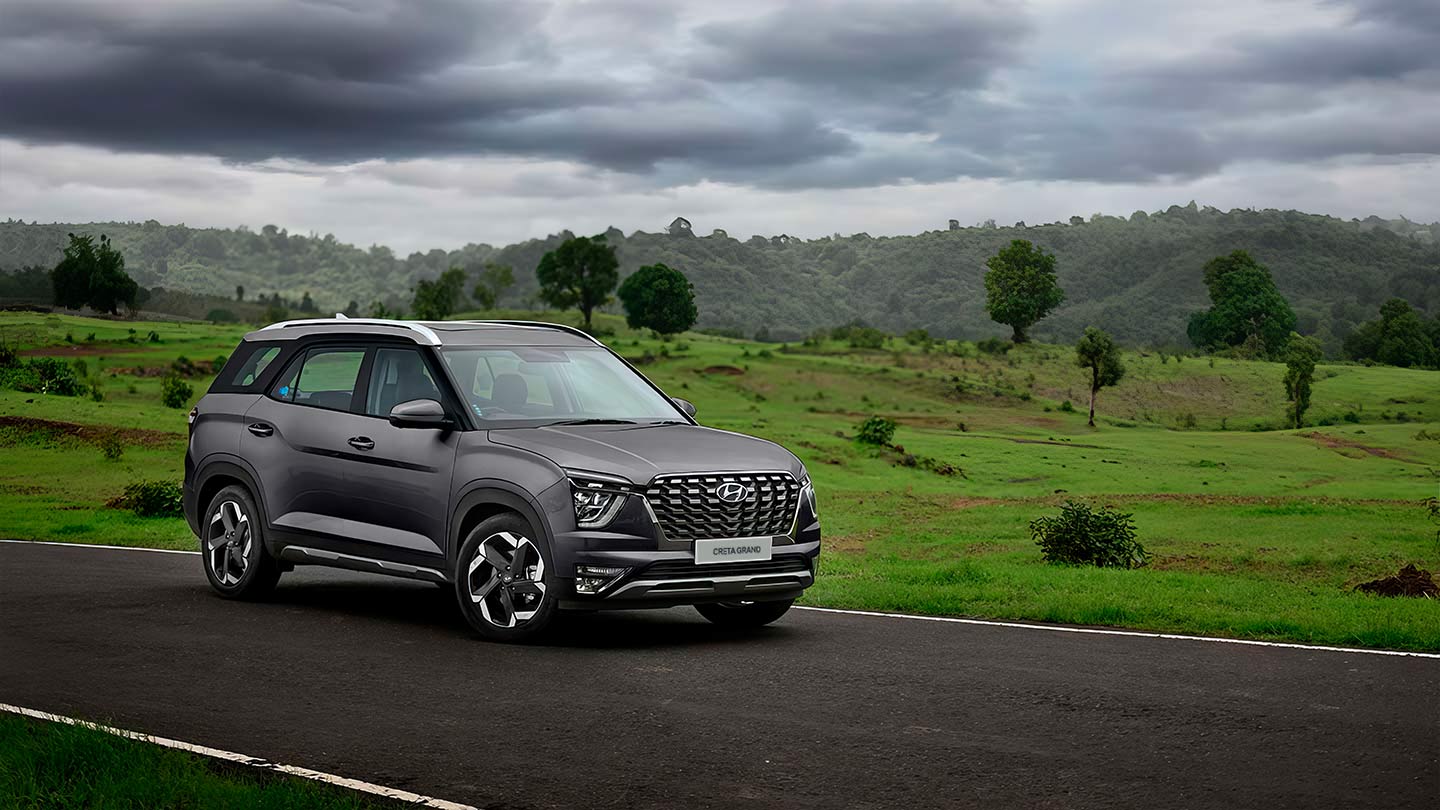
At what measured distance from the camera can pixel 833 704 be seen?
8.23 metres

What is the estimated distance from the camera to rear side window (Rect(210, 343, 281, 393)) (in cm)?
1248

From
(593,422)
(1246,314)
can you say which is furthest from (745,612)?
(1246,314)

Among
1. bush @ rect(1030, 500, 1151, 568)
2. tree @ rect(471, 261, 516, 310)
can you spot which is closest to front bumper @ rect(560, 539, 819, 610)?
bush @ rect(1030, 500, 1151, 568)

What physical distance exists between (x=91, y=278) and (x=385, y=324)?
302 ft

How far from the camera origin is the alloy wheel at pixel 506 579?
988cm

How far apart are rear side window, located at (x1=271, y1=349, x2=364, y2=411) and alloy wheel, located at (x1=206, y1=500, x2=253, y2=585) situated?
106 centimetres

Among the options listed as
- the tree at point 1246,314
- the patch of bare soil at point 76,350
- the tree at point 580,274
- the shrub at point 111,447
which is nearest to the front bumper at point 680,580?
the shrub at point 111,447

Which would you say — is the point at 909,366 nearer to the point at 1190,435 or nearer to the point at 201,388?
the point at 1190,435

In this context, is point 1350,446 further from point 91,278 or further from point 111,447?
point 91,278

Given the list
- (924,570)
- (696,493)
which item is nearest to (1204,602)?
(924,570)

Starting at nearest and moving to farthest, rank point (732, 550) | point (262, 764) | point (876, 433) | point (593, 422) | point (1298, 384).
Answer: point (262, 764)
point (732, 550)
point (593, 422)
point (876, 433)
point (1298, 384)

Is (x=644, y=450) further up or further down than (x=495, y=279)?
further down

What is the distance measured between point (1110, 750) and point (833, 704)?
1.65 m

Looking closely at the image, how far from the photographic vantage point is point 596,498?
966 cm
